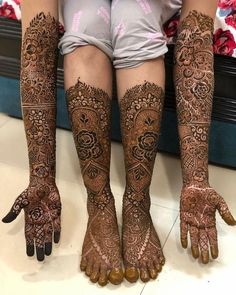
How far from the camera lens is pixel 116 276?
101cm

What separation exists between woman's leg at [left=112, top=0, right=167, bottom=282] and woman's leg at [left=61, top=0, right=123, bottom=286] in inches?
1.2

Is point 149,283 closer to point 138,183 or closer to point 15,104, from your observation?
point 138,183

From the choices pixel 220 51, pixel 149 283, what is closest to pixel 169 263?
pixel 149 283

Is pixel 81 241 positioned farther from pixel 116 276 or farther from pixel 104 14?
pixel 104 14

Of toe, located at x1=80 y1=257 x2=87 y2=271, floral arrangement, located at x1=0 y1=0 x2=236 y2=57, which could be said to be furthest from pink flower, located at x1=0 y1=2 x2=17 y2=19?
toe, located at x1=80 y1=257 x2=87 y2=271

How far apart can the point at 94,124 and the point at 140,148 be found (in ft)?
0.36

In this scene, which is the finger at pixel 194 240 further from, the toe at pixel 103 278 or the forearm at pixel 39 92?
the forearm at pixel 39 92

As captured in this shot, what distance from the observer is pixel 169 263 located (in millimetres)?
1075

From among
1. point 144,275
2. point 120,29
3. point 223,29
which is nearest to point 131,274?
point 144,275

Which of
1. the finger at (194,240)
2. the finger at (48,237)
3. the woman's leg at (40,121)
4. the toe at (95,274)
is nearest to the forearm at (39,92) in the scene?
the woman's leg at (40,121)

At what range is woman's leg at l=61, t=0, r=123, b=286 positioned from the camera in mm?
1020

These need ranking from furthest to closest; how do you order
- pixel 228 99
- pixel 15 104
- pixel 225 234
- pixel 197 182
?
pixel 15 104 < pixel 228 99 < pixel 225 234 < pixel 197 182

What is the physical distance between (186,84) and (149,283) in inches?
17.5

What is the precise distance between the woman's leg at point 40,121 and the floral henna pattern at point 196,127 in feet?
0.95
